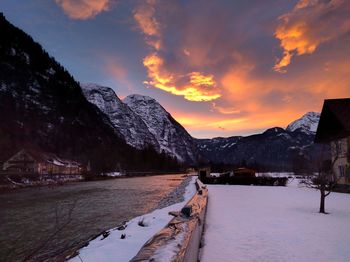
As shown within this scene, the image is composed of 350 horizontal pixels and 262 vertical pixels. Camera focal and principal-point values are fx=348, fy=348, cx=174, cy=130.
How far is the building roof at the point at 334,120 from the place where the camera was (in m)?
29.8

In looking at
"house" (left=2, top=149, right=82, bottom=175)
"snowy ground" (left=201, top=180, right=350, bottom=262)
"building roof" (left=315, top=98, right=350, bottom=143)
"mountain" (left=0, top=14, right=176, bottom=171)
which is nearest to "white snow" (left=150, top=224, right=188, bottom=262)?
"snowy ground" (left=201, top=180, right=350, bottom=262)

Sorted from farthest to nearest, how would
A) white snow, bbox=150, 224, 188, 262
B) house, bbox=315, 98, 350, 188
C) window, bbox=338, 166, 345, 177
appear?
1. window, bbox=338, 166, 345, 177
2. house, bbox=315, 98, 350, 188
3. white snow, bbox=150, 224, 188, 262

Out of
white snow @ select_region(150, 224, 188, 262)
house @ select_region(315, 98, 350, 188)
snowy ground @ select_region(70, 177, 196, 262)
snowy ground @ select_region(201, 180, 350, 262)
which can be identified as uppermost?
house @ select_region(315, 98, 350, 188)

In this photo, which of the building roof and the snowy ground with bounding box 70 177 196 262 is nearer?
the snowy ground with bounding box 70 177 196 262

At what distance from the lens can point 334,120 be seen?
31.8 m

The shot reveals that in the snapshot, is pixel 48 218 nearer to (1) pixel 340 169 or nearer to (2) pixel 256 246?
(2) pixel 256 246

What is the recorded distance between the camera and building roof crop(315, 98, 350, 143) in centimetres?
2984

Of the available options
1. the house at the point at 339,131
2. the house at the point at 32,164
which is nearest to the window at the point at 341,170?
the house at the point at 339,131

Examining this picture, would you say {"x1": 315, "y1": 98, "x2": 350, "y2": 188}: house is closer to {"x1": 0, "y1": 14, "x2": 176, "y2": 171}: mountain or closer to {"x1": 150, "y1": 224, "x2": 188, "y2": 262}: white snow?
{"x1": 150, "y1": 224, "x2": 188, "y2": 262}: white snow

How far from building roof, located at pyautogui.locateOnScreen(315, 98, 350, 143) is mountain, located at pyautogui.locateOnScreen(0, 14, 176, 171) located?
98.6 metres

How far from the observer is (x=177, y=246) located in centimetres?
513

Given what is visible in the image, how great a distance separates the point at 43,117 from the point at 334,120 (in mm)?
150361

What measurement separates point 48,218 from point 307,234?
1286 cm

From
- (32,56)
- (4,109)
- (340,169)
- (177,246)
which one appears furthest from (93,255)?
(32,56)
